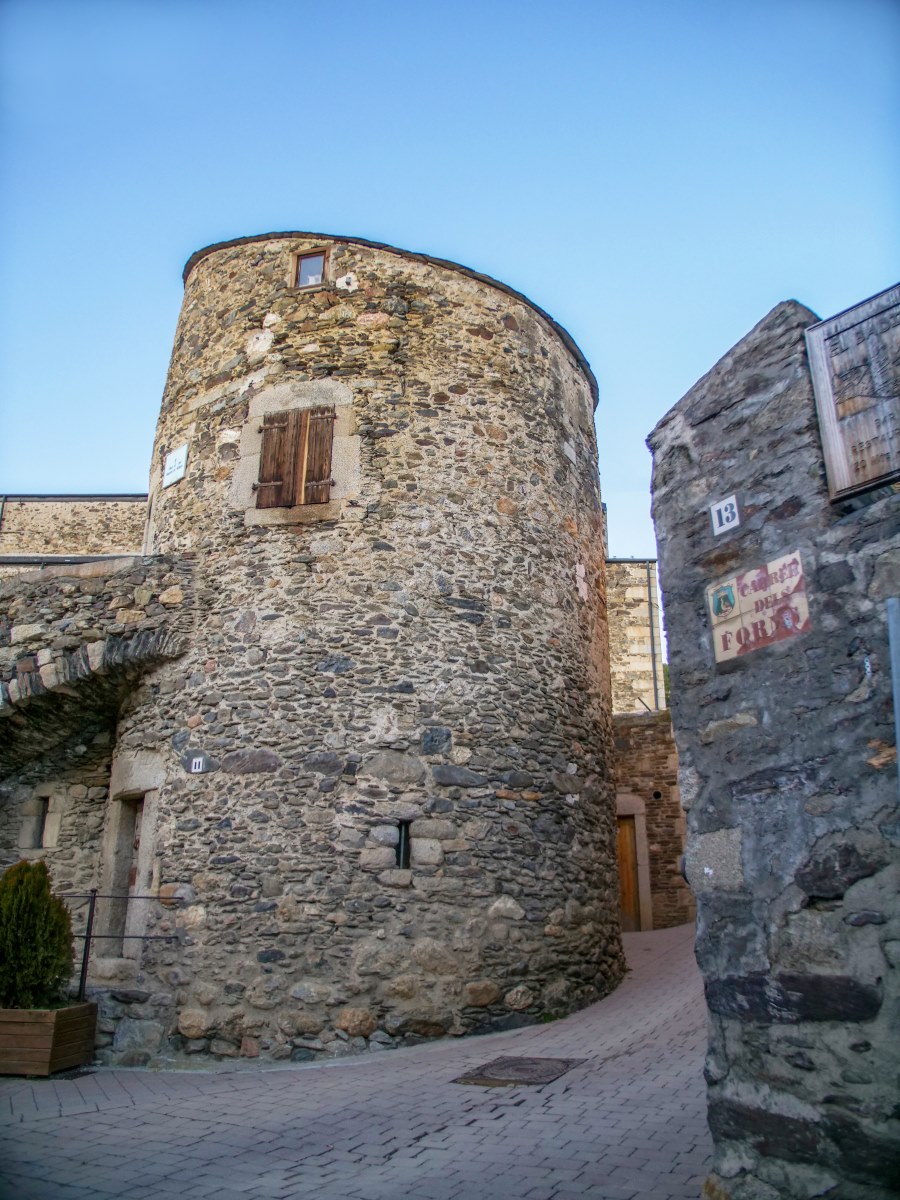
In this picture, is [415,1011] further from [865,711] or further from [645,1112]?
[865,711]

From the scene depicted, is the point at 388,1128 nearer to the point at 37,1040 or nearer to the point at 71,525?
the point at 37,1040

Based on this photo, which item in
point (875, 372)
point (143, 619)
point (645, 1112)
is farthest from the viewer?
point (143, 619)

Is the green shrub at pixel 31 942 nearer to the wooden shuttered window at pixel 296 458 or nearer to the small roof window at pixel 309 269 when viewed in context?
the wooden shuttered window at pixel 296 458

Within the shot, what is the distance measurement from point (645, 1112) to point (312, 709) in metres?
3.97

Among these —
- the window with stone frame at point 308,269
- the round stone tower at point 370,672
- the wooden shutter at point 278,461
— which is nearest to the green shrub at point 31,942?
the round stone tower at point 370,672

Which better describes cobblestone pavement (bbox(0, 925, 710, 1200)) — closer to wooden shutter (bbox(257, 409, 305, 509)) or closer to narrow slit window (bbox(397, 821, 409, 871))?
narrow slit window (bbox(397, 821, 409, 871))

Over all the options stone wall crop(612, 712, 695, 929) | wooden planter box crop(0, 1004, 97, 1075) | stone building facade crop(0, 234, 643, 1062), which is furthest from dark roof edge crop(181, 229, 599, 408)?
wooden planter box crop(0, 1004, 97, 1075)

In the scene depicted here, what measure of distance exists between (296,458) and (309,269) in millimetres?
2206

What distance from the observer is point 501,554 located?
330 inches

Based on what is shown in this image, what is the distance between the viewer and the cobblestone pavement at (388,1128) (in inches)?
155

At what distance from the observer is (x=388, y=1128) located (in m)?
4.79

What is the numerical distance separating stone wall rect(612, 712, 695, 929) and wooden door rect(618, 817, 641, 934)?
198mm

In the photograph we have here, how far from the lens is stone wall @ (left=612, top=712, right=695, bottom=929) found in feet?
38.6

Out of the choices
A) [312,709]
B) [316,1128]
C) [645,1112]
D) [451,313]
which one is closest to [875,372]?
[645,1112]
